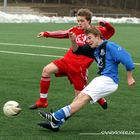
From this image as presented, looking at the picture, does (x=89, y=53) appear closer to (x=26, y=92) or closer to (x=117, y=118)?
(x=117, y=118)

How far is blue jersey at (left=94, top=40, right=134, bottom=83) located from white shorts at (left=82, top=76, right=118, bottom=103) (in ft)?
0.34

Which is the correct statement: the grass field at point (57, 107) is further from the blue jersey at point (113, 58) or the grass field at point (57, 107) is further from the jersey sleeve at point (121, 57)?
the jersey sleeve at point (121, 57)

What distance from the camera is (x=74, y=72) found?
10273 millimetres

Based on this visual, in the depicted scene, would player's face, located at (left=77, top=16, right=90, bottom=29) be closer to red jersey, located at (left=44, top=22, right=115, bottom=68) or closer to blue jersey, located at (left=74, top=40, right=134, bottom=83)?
red jersey, located at (left=44, top=22, right=115, bottom=68)

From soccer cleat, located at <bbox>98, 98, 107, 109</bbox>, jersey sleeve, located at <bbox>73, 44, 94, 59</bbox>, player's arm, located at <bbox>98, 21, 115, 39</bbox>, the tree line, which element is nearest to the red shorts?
soccer cleat, located at <bbox>98, 98, 107, 109</bbox>

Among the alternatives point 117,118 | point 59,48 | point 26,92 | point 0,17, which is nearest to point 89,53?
point 117,118

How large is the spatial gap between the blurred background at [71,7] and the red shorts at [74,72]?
182 ft

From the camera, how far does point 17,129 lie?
28.1 feet

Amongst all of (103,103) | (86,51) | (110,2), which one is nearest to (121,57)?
(86,51)

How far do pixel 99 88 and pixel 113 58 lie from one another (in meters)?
0.51

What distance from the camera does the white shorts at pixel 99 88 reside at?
324 inches

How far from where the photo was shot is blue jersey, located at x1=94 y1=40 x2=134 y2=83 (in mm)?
8328

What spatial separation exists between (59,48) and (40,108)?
44.8ft

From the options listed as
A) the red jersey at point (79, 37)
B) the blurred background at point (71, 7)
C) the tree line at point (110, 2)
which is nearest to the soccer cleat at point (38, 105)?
the red jersey at point (79, 37)
